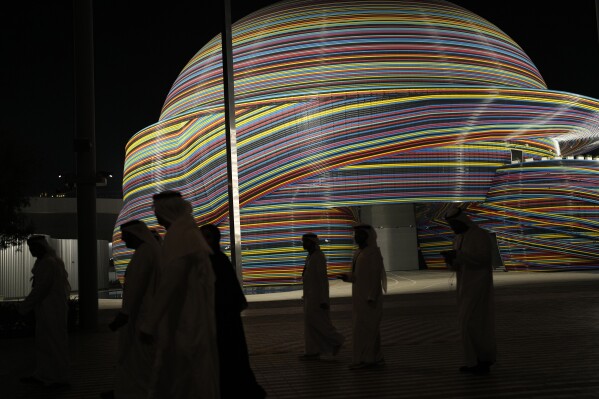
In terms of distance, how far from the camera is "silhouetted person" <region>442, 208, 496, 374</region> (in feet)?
27.3

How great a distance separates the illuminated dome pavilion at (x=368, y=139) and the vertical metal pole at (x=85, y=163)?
1120 centimetres

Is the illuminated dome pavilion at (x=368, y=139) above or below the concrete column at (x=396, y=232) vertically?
above

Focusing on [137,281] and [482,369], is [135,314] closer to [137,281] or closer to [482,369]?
[137,281]

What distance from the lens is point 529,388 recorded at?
277 inches

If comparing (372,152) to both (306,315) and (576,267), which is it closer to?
(576,267)

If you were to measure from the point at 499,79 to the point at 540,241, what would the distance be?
6426 mm

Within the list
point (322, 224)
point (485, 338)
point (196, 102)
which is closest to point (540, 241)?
point (322, 224)

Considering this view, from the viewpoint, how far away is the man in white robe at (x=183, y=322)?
5570mm

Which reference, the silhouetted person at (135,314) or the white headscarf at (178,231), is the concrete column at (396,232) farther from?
the white headscarf at (178,231)

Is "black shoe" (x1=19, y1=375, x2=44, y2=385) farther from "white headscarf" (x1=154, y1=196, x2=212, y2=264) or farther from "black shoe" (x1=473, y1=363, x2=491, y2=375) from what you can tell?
"black shoe" (x1=473, y1=363, x2=491, y2=375)

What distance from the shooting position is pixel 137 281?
6.52 m

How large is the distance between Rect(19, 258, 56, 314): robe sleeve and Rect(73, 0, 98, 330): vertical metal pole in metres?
5.24

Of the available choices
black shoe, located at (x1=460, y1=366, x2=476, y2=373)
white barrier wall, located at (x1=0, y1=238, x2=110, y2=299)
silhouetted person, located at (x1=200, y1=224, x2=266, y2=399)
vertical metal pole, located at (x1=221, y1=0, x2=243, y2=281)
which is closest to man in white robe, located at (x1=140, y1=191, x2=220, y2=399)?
silhouetted person, located at (x1=200, y1=224, x2=266, y2=399)

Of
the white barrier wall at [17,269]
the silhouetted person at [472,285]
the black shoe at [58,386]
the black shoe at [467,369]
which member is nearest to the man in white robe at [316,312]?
the silhouetted person at [472,285]
